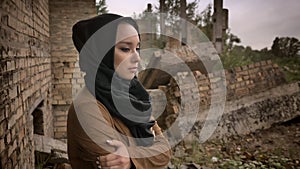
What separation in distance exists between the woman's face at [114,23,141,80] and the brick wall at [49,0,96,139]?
11.3ft

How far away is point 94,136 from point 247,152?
360 centimetres

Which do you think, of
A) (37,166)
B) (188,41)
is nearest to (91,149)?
(37,166)

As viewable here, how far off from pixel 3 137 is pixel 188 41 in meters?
6.27

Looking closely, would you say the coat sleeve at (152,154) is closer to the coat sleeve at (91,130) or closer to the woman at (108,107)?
the woman at (108,107)

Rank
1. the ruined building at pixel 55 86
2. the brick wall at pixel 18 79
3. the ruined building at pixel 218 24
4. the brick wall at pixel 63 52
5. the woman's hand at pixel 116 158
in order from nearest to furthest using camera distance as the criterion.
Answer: the woman's hand at pixel 116 158 → the brick wall at pixel 18 79 → the ruined building at pixel 55 86 → the brick wall at pixel 63 52 → the ruined building at pixel 218 24

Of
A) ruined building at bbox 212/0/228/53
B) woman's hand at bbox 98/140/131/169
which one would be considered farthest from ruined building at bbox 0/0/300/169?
ruined building at bbox 212/0/228/53

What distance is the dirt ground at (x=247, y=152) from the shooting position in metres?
3.70

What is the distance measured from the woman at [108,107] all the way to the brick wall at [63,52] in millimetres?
3352

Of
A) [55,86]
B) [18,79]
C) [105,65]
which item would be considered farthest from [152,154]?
[55,86]

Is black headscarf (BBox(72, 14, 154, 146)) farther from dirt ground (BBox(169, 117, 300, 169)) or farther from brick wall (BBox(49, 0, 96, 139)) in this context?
brick wall (BBox(49, 0, 96, 139))

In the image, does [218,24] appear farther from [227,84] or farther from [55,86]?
[55,86]

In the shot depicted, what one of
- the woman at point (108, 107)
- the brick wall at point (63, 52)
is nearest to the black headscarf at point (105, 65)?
the woman at point (108, 107)

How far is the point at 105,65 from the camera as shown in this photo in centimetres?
133

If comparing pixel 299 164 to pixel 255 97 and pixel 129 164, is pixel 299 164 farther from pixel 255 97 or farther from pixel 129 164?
pixel 129 164
